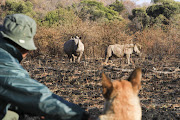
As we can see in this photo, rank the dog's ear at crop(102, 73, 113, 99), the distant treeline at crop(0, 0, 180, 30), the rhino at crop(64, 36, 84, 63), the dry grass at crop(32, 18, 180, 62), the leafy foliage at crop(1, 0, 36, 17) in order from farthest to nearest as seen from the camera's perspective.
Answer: the leafy foliage at crop(1, 0, 36, 17) < the distant treeline at crop(0, 0, 180, 30) < the dry grass at crop(32, 18, 180, 62) < the rhino at crop(64, 36, 84, 63) < the dog's ear at crop(102, 73, 113, 99)

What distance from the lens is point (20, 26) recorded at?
1.88m

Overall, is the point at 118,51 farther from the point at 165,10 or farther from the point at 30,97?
the point at 165,10

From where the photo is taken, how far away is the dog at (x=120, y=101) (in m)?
1.81

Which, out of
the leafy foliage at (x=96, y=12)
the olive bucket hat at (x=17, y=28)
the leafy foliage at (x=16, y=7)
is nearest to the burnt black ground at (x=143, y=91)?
the olive bucket hat at (x=17, y=28)

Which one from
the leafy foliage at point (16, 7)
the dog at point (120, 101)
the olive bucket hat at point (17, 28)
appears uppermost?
the leafy foliage at point (16, 7)

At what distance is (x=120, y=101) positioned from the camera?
183cm

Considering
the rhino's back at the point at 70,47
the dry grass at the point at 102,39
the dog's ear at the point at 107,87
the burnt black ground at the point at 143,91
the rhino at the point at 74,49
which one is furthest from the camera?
the dry grass at the point at 102,39

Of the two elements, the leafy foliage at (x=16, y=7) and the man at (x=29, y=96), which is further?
the leafy foliage at (x=16, y=7)

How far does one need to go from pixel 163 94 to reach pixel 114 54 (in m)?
7.40

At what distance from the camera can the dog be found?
181 cm

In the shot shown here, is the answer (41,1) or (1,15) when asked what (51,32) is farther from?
(41,1)

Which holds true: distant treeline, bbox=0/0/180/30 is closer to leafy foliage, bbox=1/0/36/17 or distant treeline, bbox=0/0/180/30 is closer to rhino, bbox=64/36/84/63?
leafy foliage, bbox=1/0/36/17

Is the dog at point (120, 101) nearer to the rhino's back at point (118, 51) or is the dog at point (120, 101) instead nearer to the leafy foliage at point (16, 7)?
the rhino's back at point (118, 51)

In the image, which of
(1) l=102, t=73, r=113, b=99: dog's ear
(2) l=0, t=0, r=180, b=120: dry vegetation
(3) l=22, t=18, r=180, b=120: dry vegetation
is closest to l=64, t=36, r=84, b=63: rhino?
(2) l=0, t=0, r=180, b=120: dry vegetation
